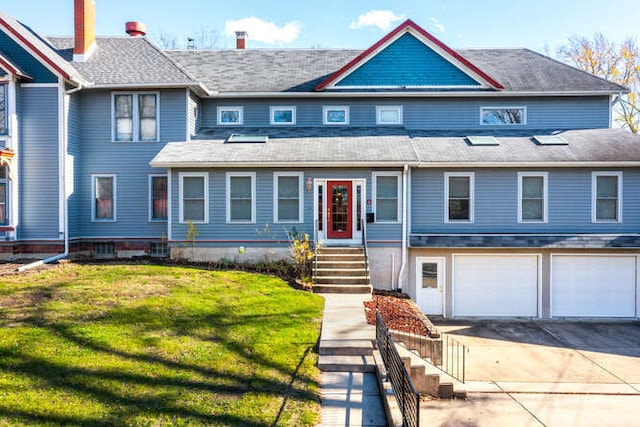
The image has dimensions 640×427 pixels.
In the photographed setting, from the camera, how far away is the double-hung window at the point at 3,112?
13008 mm

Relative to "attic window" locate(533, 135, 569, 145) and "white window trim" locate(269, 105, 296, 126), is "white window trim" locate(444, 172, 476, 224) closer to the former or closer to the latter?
"attic window" locate(533, 135, 569, 145)

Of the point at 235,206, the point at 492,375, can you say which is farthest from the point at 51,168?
the point at 492,375

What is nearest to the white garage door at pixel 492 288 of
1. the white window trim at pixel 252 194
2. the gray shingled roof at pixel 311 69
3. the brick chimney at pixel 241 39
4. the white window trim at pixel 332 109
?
the white window trim at pixel 332 109

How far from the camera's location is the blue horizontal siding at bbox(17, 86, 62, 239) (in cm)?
1327

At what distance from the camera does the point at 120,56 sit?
50.2 feet

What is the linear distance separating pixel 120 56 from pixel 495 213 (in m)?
14.4

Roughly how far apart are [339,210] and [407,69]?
6.25m

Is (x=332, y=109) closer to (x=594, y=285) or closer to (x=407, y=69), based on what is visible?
(x=407, y=69)

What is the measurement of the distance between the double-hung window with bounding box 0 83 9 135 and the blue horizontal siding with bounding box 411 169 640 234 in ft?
42.6

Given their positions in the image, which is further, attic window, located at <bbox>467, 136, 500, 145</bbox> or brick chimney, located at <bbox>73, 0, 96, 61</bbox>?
brick chimney, located at <bbox>73, 0, 96, 61</bbox>

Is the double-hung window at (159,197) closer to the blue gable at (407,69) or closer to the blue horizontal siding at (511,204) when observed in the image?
the blue gable at (407,69)

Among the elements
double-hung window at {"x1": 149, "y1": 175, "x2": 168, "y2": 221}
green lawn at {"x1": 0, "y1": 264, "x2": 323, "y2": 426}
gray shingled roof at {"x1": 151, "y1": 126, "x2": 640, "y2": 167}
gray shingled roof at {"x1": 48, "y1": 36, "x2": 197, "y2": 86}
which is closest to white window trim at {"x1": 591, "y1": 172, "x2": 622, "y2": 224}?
gray shingled roof at {"x1": 151, "y1": 126, "x2": 640, "y2": 167}

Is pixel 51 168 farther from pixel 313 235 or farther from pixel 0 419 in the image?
pixel 0 419

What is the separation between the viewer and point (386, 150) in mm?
13258
